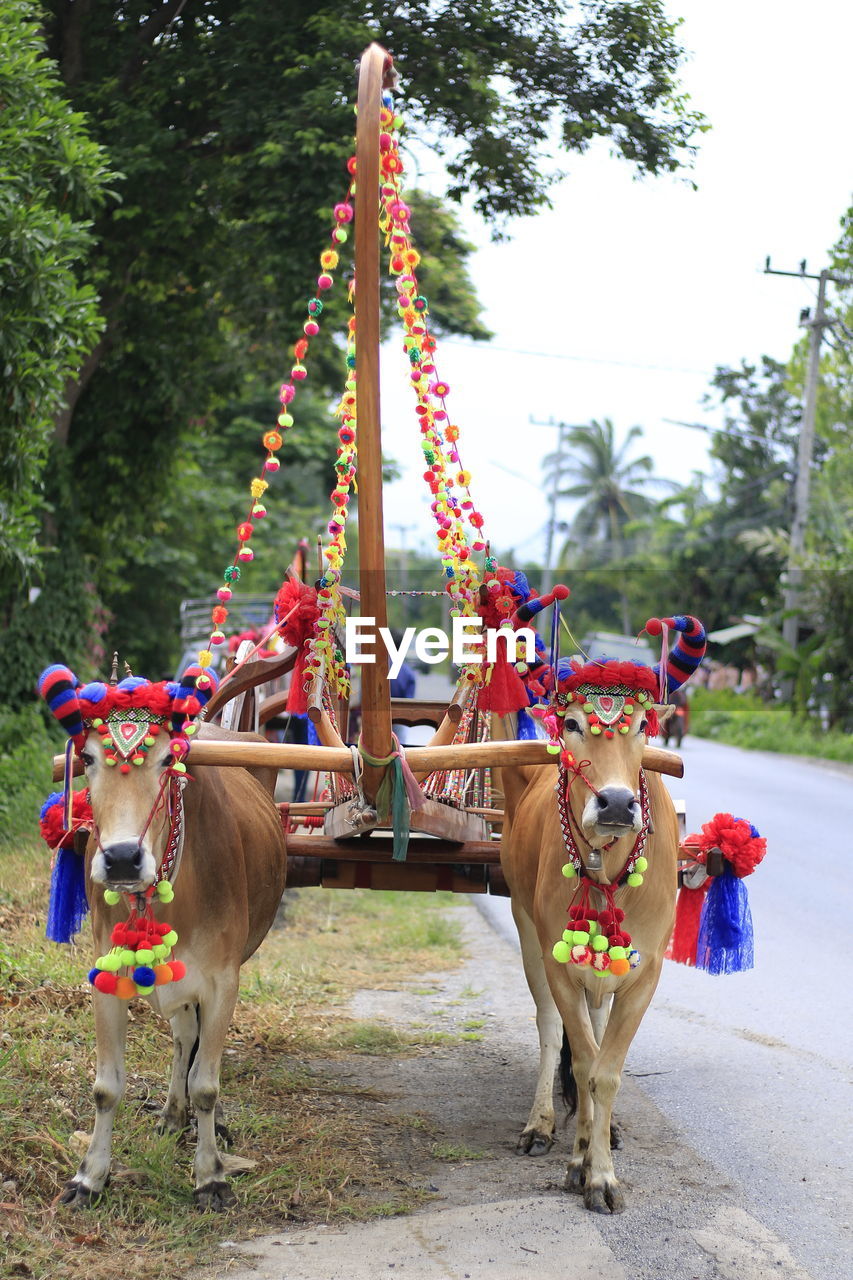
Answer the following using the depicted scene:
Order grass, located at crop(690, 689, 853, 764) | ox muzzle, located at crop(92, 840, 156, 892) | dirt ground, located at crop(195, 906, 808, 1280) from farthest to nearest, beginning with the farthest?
grass, located at crop(690, 689, 853, 764), dirt ground, located at crop(195, 906, 808, 1280), ox muzzle, located at crop(92, 840, 156, 892)

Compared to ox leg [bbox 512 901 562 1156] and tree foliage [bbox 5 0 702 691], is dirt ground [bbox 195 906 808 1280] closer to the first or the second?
ox leg [bbox 512 901 562 1156]

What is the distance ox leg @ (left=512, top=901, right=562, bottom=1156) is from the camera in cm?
523

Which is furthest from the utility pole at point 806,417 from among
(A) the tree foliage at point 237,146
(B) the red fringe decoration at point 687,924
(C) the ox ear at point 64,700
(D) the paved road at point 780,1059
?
(C) the ox ear at point 64,700

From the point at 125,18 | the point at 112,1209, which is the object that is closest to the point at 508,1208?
the point at 112,1209

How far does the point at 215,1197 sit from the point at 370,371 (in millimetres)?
2707

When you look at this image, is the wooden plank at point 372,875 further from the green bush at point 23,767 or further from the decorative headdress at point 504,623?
the green bush at point 23,767

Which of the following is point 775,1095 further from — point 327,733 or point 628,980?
point 327,733

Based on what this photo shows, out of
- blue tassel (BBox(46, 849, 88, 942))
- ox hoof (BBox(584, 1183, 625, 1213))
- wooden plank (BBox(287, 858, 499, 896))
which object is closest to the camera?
ox hoof (BBox(584, 1183, 625, 1213))

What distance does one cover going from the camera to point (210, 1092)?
4.53 m

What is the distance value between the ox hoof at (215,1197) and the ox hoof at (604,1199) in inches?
45.8

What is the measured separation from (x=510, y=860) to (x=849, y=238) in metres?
21.0

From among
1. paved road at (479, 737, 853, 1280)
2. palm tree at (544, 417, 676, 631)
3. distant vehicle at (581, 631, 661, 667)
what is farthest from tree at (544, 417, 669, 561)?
paved road at (479, 737, 853, 1280)

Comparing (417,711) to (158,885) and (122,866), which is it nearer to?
(158,885)

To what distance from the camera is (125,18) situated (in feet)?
39.6
